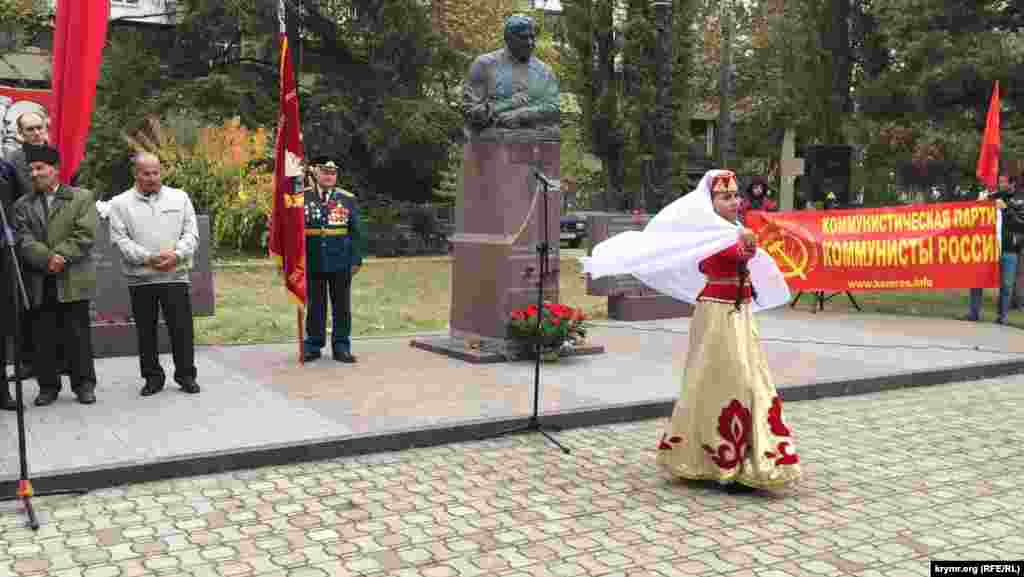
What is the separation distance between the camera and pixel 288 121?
9.48 m

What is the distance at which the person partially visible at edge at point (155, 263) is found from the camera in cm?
822

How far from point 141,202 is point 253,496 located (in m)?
3.47

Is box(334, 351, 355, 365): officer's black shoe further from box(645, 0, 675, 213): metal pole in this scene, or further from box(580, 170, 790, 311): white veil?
box(645, 0, 675, 213): metal pole

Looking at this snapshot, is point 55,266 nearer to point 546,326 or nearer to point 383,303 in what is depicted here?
point 546,326

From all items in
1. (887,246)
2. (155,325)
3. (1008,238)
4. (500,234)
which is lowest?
(155,325)

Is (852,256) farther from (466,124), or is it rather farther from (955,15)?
(466,124)

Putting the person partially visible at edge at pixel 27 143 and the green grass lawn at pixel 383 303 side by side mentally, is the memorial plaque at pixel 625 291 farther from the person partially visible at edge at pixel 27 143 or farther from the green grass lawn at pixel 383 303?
the person partially visible at edge at pixel 27 143

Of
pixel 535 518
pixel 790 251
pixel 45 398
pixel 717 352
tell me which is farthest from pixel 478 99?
pixel 790 251

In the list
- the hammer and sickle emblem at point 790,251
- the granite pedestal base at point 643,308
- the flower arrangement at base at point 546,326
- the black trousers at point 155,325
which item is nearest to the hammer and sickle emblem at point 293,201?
the black trousers at point 155,325

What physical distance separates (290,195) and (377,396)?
2.33 m

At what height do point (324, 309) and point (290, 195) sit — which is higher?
point (290, 195)

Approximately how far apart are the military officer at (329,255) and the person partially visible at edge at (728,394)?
4.68 meters

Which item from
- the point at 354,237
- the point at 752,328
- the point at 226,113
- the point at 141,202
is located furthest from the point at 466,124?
the point at 226,113

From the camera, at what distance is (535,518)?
550 cm
